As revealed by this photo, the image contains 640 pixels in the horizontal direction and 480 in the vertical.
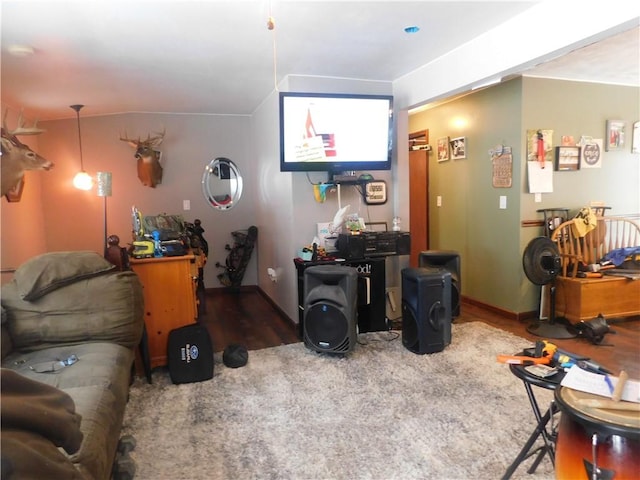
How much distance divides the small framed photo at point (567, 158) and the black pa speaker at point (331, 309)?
8.36 feet

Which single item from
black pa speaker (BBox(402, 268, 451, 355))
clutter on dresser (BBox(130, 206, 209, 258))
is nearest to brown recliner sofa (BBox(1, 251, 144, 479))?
clutter on dresser (BBox(130, 206, 209, 258))

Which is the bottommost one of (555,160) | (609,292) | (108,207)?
(609,292)

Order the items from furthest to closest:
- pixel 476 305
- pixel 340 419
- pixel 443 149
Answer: pixel 443 149
pixel 476 305
pixel 340 419

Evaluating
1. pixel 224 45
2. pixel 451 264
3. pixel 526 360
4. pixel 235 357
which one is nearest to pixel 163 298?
pixel 235 357

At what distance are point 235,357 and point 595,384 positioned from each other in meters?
2.42

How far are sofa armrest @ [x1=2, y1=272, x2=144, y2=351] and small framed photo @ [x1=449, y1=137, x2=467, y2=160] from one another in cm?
375

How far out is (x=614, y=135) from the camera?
4684 mm

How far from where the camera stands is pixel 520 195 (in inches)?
170

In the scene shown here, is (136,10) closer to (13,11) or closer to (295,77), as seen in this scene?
(13,11)

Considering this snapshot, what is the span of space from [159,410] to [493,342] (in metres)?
2.65

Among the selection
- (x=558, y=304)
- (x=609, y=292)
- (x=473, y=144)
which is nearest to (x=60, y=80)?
(x=473, y=144)

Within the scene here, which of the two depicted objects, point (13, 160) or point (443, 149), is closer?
point (13, 160)

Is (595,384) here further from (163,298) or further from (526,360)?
(163,298)

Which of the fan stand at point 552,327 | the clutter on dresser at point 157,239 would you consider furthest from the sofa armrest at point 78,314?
the fan stand at point 552,327
